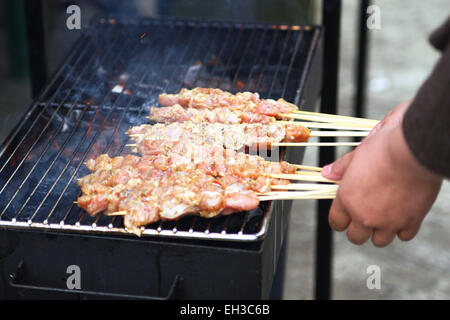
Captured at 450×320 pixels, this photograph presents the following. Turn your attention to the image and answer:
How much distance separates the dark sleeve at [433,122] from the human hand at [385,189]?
4.0 inches

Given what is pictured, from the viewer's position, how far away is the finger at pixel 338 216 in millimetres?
2535

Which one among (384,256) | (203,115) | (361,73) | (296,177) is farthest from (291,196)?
(361,73)

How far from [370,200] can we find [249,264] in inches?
20.8

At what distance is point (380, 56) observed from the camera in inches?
330

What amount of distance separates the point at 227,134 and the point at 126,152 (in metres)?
0.52

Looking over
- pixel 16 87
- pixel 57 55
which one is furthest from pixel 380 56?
pixel 16 87

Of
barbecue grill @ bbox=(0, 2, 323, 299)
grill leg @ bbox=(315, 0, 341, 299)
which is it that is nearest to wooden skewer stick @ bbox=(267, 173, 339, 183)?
barbecue grill @ bbox=(0, 2, 323, 299)

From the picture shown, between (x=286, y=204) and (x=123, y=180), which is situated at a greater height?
(x=123, y=180)

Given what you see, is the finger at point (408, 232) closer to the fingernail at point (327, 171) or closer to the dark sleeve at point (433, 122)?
the fingernail at point (327, 171)

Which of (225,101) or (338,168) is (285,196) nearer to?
(338,168)

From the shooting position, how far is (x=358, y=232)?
2.55 m

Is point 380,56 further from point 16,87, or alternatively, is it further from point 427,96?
point 427,96

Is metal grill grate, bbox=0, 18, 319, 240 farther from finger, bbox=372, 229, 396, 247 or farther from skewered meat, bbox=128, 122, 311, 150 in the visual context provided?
finger, bbox=372, 229, 396, 247

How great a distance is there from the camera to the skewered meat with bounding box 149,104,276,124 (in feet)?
10.1
